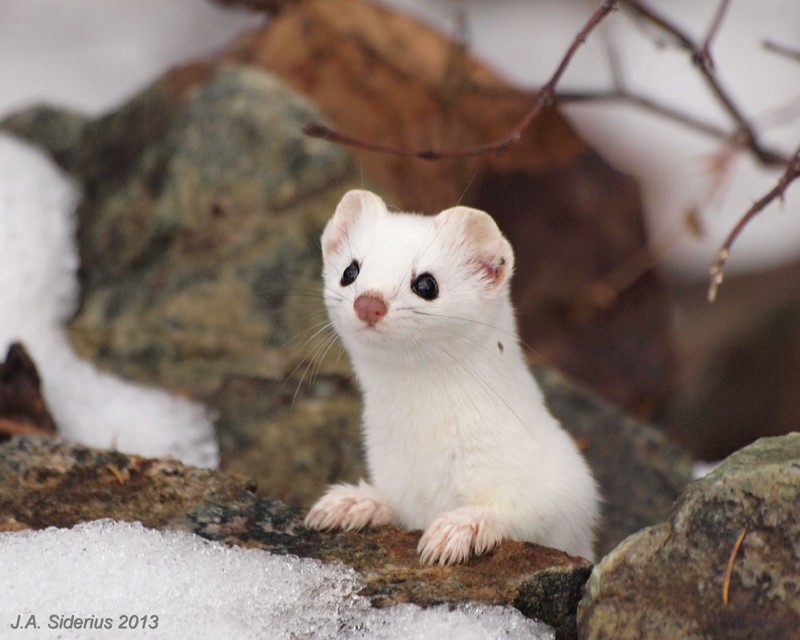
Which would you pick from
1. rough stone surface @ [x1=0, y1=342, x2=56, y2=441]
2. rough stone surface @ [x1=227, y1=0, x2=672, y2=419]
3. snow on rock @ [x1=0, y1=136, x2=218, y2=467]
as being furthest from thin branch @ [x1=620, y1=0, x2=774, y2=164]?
rough stone surface @ [x1=0, y1=342, x2=56, y2=441]

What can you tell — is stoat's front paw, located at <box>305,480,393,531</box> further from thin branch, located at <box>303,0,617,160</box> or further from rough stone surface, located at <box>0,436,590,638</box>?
thin branch, located at <box>303,0,617,160</box>

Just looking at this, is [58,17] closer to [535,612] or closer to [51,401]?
[51,401]

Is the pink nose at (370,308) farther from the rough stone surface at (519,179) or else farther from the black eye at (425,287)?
the rough stone surface at (519,179)

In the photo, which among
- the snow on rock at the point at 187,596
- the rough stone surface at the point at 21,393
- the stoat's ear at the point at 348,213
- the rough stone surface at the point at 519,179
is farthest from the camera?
the rough stone surface at the point at 519,179

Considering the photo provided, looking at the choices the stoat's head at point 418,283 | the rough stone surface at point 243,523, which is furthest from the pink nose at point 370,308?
the rough stone surface at point 243,523

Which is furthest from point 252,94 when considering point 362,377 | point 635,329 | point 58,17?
point 58,17
